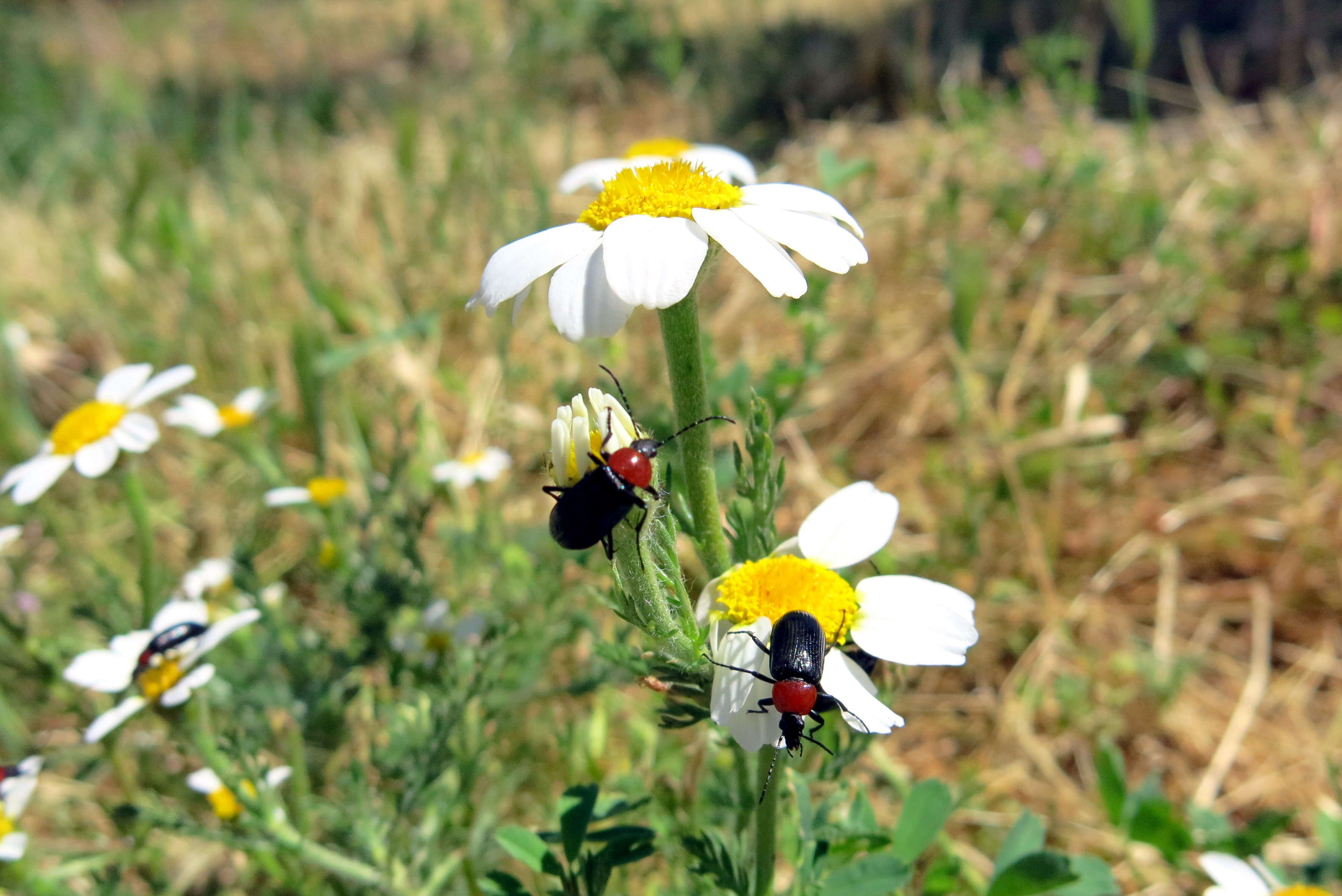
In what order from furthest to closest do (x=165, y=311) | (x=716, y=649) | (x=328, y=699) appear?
1. (x=165, y=311)
2. (x=328, y=699)
3. (x=716, y=649)

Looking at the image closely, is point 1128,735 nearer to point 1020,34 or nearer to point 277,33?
point 1020,34

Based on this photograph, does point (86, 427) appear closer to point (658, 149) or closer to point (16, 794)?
point (16, 794)

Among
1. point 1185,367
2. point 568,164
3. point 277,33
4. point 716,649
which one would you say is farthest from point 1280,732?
point 277,33

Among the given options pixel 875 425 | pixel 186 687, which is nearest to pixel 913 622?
pixel 186 687

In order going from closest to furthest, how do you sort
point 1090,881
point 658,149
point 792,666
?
point 792,666 → point 1090,881 → point 658,149

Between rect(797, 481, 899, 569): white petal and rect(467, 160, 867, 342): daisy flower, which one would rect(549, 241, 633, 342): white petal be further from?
rect(797, 481, 899, 569): white petal

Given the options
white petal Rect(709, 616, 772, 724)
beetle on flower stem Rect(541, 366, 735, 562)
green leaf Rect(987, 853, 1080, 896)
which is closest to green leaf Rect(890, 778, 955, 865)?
green leaf Rect(987, 853, 1080, 896)
